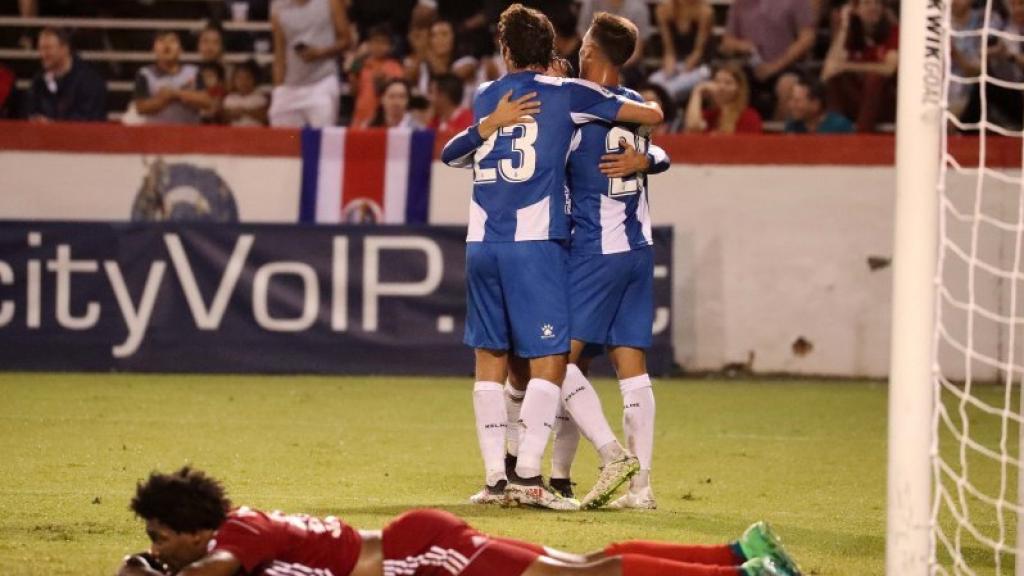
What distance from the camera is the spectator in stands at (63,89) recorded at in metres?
15.8

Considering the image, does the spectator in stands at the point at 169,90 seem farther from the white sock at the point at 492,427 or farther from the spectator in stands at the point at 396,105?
the white sock at the point at 492,427

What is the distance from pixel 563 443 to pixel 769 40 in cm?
911

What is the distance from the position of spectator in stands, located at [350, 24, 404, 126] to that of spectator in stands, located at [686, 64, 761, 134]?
110 inches

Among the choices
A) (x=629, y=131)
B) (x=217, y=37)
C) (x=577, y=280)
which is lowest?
(x=577, y=280)

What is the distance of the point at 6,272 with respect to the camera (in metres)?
13.9

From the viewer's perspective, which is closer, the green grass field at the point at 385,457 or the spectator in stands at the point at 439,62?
the green grass field at the point at 385,457

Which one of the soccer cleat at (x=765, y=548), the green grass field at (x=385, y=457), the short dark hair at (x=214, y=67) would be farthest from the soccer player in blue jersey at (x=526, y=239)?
the short dark hair at (x=214, y=67)

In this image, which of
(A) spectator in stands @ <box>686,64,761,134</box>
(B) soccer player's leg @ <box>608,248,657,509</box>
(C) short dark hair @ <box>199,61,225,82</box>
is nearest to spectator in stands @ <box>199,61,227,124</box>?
(C) short dark hair @ <box>199,61,225,82</box>

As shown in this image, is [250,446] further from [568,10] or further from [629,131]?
[568,10]

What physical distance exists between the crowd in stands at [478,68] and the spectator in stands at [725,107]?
1 centimetres

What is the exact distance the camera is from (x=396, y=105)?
49.5 ft

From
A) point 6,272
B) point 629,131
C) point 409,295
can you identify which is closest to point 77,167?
point 6,272

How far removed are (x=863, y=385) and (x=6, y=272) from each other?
282 inches

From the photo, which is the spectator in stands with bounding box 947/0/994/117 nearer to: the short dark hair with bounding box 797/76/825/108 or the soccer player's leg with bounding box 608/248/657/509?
the short dark hair with bounding box 797/76/825/108
